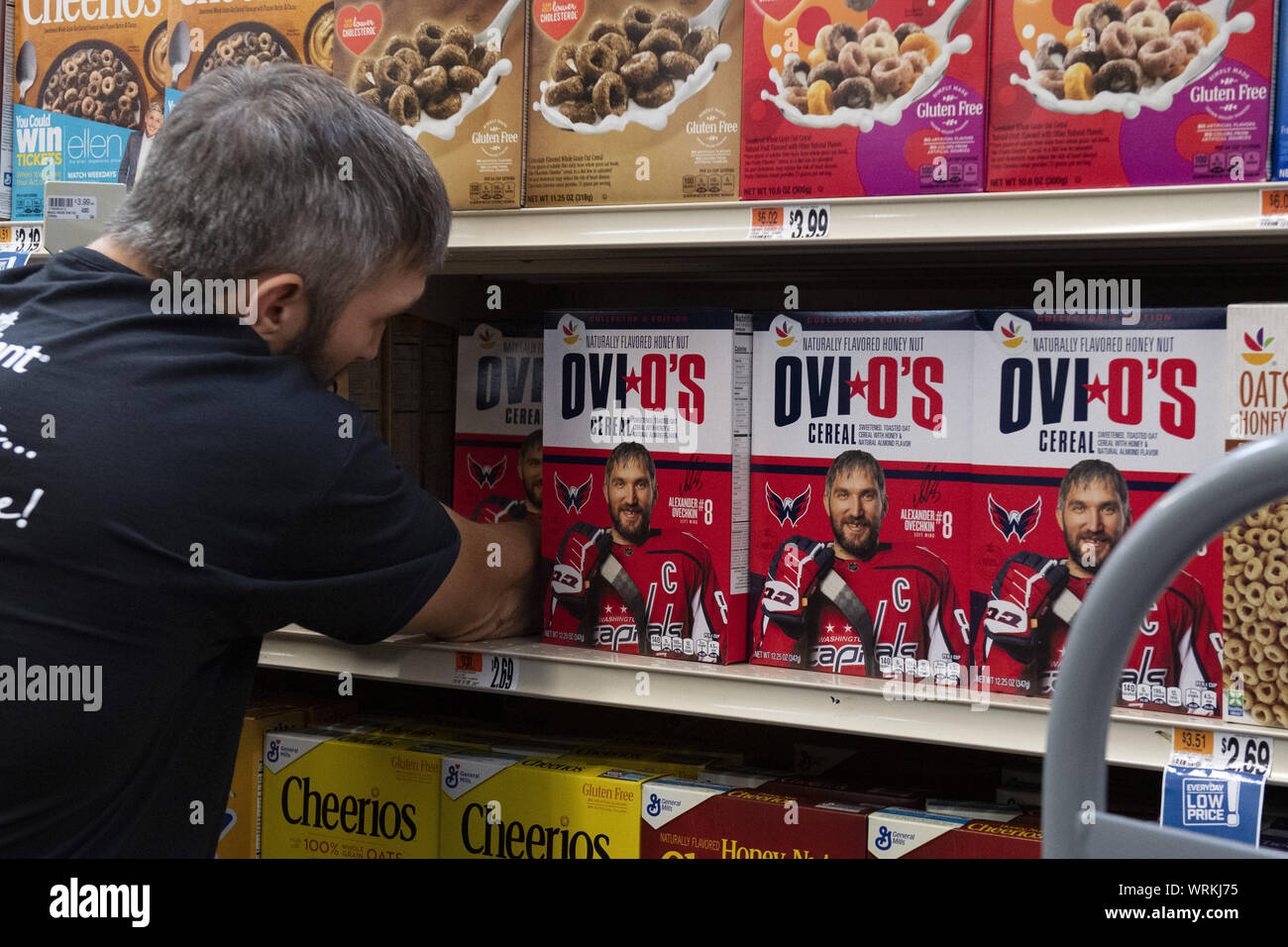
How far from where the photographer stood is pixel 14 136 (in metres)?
1.82

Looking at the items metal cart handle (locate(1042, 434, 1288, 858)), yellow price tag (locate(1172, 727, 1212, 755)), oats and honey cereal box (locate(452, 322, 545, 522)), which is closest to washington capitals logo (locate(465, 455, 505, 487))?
oats and honey cereal box (locate(452, 322, 545, 522))

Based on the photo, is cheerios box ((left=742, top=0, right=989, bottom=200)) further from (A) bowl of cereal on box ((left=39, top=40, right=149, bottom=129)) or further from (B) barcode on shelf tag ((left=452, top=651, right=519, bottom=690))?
(A) bowl of cereal on box ((left=39, top=40, right=149, bottom=129))

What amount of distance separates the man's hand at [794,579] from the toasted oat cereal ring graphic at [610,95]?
1.75ft

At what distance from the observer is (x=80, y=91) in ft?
5.74

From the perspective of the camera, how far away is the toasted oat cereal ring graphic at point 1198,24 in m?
1.15

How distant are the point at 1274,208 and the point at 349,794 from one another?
4.19ft

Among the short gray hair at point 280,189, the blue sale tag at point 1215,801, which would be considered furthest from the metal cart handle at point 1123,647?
the short gray hair at point 280,189

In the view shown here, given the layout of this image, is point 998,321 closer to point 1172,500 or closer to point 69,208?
point 1172,500

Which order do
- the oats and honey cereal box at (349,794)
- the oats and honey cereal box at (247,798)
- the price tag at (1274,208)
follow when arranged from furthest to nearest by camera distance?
the oats and honey cereal box at (247,798) < the oats and honey cereal box at (349,794) < the price tag at (1274,208)

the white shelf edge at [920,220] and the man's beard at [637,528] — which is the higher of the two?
the white shelf edge at [920,220]

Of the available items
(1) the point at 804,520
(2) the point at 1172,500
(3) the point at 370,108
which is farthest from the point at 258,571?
(2) the point at 1172,500

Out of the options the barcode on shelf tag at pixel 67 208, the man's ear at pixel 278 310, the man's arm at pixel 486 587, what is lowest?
the man's arm at pixel 486 587

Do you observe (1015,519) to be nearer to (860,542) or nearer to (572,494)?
(860,542)

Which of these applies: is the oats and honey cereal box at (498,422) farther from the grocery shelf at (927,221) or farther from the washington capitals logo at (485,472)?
the grocery shelf at (927,221)
